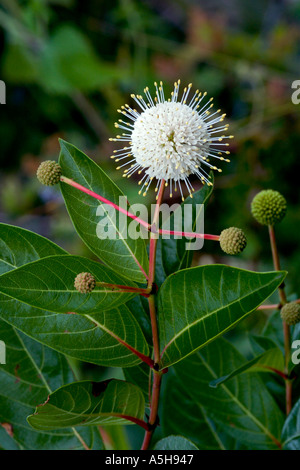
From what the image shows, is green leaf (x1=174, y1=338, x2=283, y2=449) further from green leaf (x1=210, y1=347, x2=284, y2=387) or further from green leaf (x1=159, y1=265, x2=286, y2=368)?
green leaf (x1=159, y1=265, x2=286, y2=368)

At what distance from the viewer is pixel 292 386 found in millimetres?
750

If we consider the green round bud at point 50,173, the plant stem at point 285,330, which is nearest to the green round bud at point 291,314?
the plant stem at point 285,330

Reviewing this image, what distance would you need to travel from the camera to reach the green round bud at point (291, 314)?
2.09 ft

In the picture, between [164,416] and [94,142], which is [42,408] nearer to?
[164,416]

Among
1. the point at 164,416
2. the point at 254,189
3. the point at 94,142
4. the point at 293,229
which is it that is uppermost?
the point at 94,142

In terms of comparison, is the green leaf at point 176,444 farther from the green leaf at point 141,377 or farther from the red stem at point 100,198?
the red stem at point 100,198

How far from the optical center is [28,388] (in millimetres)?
722

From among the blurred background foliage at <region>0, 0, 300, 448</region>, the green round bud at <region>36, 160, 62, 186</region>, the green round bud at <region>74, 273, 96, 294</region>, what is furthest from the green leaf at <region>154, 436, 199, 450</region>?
the blurred background foliage at <region>0, 0, 300, 448</region>

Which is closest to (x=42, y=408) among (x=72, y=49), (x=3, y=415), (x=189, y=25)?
(x=3, y=415)

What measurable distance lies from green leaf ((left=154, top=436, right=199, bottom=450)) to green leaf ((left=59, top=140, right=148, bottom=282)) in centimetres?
22

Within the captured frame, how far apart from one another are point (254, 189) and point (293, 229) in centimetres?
21

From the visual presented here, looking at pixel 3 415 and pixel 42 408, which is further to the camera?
pixel 3 415

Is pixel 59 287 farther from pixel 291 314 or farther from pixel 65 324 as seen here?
pixel 291 314

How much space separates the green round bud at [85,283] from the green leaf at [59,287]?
1.0 inches
